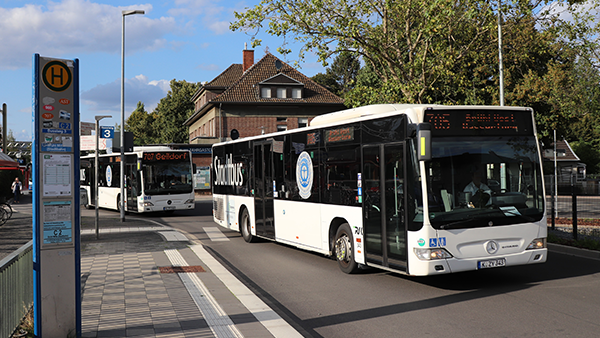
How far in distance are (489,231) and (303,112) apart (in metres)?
47.4

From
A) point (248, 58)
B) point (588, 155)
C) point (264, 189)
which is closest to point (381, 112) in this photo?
point (264, 189)

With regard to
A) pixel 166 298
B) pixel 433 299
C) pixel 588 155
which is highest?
pixel 588 155

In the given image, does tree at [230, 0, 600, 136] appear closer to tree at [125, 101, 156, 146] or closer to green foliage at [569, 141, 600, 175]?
green foliage at [569, 141, 600, 175]

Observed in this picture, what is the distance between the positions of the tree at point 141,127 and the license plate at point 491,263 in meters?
88.4

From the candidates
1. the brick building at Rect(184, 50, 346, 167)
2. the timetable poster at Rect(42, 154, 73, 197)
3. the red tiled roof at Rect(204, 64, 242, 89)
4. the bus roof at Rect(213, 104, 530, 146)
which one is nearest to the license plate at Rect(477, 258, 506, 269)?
the bus roof at Rect(213, 104, 530, 146)

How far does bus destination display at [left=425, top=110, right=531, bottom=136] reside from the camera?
8.59 m

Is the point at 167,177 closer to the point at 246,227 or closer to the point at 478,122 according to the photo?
the point at 246,227

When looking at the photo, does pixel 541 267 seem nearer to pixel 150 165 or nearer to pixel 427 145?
pixel 427 145

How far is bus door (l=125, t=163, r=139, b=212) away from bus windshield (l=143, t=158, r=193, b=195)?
0.61 m

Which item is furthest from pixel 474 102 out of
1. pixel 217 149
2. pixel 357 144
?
pixel 357 144

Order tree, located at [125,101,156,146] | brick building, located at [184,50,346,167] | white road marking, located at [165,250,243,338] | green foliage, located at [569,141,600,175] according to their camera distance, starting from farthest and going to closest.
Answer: tree, located at [125,101,156,146]
green foliage, located at [569,141,600,175]
brick building, located at [184,50,346,167]
white road marking, located at [165,250,243,338]

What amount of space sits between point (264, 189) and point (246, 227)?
1885mm

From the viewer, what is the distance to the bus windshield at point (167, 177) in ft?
83.1

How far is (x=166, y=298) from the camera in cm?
797
